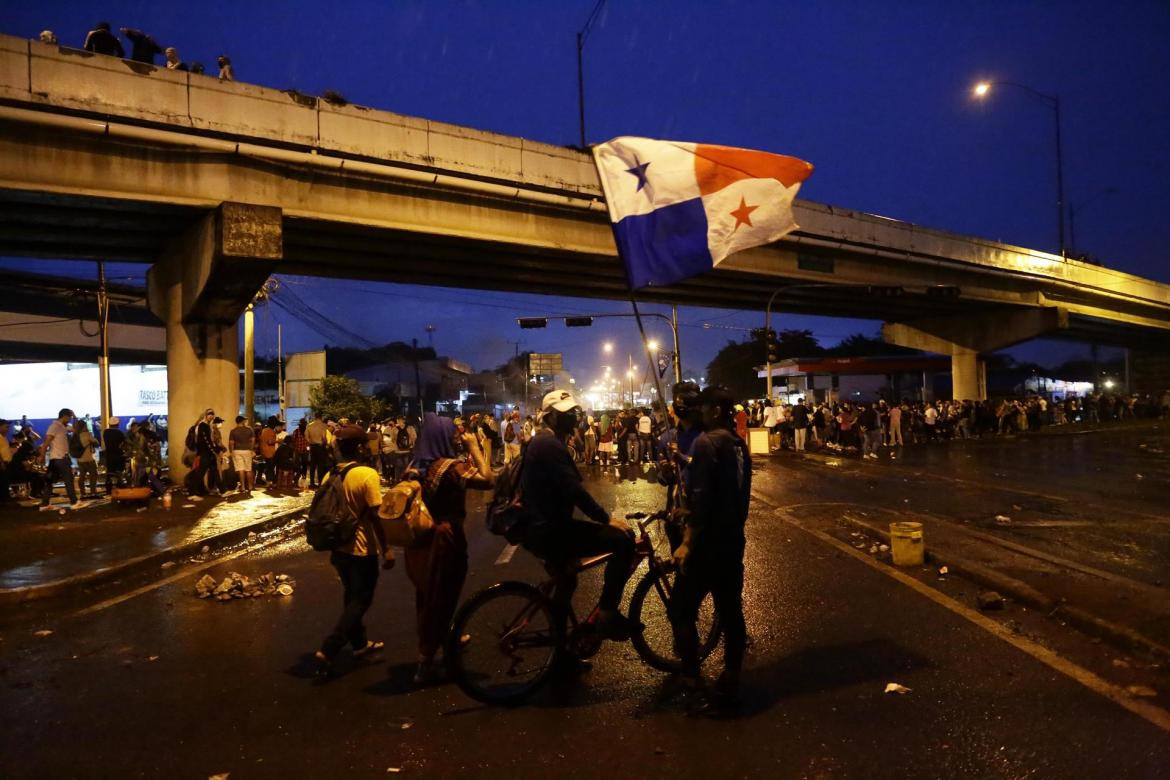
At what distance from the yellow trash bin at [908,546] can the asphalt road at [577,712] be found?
1217mm

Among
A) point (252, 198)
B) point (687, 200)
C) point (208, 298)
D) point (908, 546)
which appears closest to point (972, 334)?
point (908, 546)

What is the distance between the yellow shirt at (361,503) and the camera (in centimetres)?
493

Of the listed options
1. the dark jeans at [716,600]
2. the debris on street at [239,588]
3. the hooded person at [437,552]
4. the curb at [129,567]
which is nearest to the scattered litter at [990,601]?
the dark jeans at [716,600]

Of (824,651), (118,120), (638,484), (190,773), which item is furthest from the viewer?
(638,484)

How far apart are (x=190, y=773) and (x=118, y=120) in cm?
1358

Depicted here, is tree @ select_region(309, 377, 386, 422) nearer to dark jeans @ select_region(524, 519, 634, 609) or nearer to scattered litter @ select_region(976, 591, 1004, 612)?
scattered litter @ select_region(976, 591, 1004, 612)

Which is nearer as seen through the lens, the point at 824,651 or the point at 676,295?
the point at 824,651

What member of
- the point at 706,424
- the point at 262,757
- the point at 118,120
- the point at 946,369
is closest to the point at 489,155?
the point at 118,120

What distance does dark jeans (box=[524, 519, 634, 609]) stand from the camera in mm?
4426

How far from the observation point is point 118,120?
1340 cm

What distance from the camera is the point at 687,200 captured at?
5.78 m

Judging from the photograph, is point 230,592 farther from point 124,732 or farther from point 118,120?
point 118,120

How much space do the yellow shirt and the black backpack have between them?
0.04m

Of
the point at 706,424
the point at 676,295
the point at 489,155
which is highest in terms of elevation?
the point at 489,155
